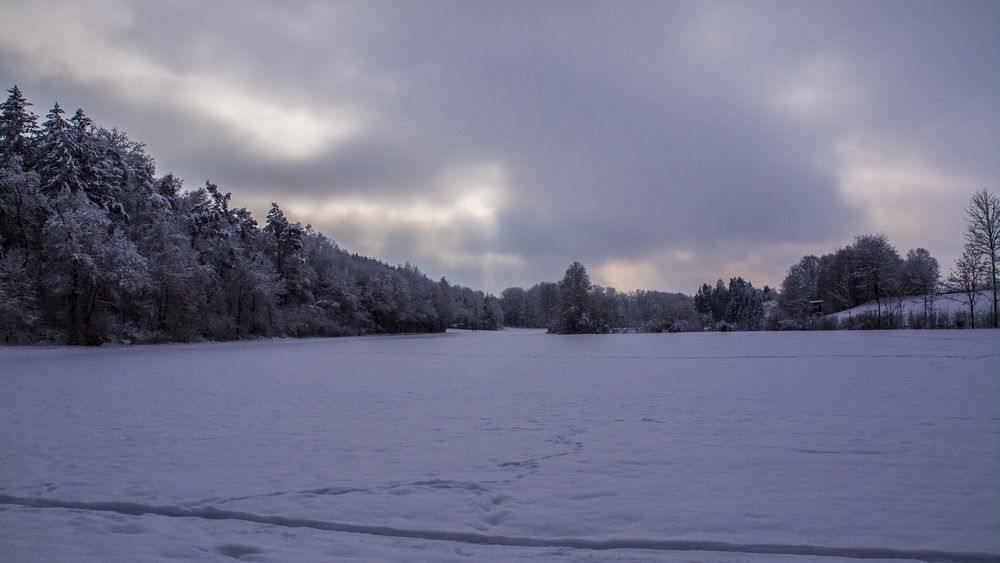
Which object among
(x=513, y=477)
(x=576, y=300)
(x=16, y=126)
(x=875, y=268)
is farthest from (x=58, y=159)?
(x=875, y=268)

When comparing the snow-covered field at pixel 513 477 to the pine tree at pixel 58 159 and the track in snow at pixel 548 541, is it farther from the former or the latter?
the pine tree at pixel 58 159

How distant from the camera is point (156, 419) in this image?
8180mm

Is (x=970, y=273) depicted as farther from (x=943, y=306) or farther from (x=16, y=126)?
(x=16, y=126)

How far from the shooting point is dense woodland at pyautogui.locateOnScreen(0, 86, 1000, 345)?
29750mm

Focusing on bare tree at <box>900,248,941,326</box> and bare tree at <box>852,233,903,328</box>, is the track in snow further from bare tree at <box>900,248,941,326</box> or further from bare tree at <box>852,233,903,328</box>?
bare tree at <box>852,233,903,328</box>

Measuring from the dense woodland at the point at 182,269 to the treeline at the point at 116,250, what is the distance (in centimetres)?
10

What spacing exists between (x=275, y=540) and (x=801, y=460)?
15.8 feet

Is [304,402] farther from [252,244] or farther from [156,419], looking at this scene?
[252,244]

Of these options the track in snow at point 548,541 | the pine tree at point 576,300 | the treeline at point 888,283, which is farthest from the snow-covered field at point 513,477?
the pine tree at point 576,300

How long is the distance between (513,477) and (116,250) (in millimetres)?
34773

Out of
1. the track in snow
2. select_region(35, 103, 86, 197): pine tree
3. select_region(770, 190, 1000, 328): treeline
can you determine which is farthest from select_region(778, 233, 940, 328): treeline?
select_region(35, 103, 86, 197): pine tree

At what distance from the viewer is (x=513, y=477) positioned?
4805 millimetres

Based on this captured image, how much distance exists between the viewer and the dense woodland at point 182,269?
1171 inches

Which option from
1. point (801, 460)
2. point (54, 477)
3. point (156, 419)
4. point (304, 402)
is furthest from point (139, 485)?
point (801, 460)
